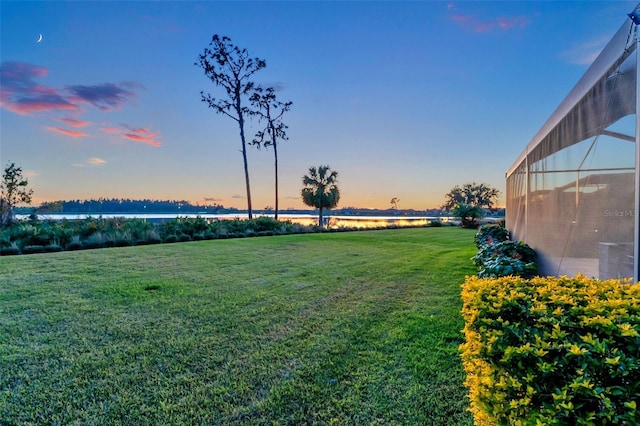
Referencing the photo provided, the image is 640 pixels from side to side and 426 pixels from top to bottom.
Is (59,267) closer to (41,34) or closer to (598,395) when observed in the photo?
(41,34)

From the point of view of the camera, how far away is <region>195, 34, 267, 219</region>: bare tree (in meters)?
18.2

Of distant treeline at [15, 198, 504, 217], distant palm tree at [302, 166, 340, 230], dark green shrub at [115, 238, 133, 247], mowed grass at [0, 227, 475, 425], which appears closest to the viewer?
mowed grass at [0, 227, 475, 425]

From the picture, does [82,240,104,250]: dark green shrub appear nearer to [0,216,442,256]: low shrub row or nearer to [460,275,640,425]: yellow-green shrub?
[0,216,442,256]: low shrub row

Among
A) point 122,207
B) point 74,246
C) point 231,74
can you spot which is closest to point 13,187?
point 122,207

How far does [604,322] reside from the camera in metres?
1.13

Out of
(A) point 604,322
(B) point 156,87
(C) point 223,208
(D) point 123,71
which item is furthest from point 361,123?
(C) point 223,208

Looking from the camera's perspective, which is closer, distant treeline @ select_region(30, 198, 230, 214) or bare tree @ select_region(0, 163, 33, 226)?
bare tree @ select_region(0, 163, 33, 226)

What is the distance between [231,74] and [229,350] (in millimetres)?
19394

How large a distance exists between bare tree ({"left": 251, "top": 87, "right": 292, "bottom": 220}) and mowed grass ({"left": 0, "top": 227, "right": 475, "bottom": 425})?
15235 mm

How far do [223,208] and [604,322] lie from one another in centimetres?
2467

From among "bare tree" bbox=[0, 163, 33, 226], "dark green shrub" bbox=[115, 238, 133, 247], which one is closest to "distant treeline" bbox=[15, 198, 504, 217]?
"bare tree" bbox=[0, 163, 33, 226]

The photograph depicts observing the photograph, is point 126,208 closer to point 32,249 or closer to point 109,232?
point 109,232

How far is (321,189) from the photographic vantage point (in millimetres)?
22828

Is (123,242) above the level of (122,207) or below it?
below
